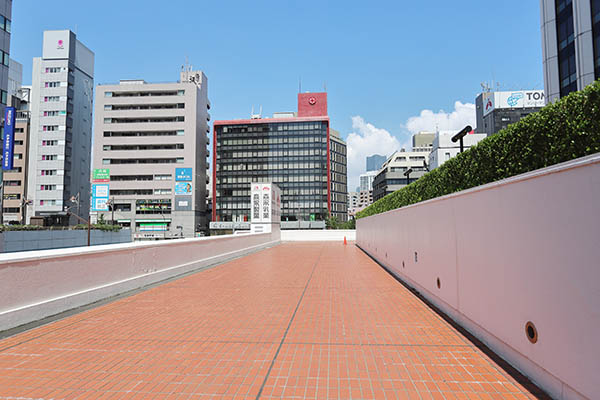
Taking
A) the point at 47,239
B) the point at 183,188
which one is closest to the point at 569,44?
the point at 47,239

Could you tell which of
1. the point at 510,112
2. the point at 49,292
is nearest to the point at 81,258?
the point at 49,292

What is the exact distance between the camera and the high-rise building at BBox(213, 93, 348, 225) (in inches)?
3627

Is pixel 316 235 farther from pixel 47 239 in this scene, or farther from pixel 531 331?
pixel 531 331

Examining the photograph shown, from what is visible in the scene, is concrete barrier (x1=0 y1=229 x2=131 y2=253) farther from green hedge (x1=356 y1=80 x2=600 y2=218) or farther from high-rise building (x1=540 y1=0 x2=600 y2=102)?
high-rise building (x1=540 y1=0 x2=600 y2=102)

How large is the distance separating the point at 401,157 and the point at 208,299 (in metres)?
109

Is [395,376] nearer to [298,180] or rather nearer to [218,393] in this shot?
[218,393]

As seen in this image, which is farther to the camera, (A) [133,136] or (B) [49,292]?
(A) [133,136]

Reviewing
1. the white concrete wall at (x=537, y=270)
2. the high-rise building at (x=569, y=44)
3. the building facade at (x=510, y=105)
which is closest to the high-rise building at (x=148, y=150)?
the high-rise building at (x=569, y=44)

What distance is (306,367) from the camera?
13.1ft

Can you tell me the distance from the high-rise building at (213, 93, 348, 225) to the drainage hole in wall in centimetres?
8836

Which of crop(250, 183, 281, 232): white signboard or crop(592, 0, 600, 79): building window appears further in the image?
crop(250, 183, 281, 232): white signboard

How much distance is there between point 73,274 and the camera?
6.80m

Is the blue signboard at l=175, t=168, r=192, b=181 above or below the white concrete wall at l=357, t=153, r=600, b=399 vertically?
above

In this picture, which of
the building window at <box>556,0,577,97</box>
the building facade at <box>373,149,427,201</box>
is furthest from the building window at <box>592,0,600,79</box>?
the building facade at <box>373,149,427,201</box>
